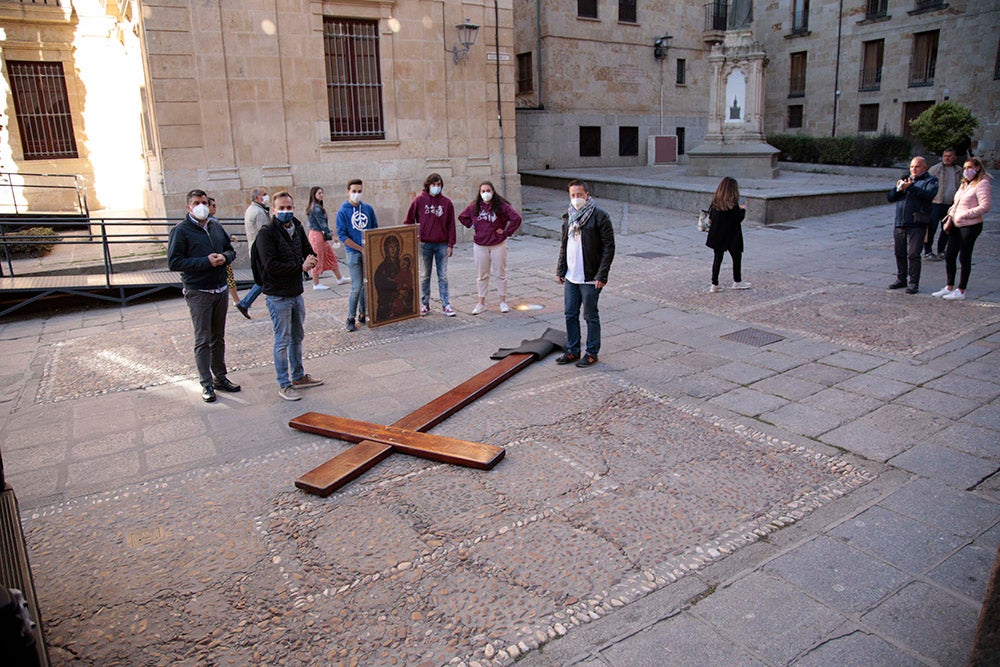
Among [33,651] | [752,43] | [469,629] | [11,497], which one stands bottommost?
[469,629]

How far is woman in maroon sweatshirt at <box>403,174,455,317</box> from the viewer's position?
28.7 feet

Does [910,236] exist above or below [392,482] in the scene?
above

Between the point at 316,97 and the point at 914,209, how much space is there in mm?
10200

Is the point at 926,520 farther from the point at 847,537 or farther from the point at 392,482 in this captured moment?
Answer: the point at 392,482

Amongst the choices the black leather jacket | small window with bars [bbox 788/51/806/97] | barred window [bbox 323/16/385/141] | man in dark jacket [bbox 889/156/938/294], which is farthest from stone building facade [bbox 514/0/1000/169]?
the black leather jacket

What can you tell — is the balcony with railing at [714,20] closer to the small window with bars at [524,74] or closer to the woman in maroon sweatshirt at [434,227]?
the small window with bars at [524,74]

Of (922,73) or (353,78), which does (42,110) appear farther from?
(922,73)

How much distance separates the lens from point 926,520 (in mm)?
3875

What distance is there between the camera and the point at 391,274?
8.41 meters

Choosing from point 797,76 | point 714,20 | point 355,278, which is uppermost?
point 714,20

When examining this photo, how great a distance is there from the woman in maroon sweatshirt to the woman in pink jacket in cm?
608

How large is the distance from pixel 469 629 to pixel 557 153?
23.7 meters

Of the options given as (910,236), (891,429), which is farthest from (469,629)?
(910,236)

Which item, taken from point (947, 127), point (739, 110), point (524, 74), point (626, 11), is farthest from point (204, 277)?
point (626, 11)
